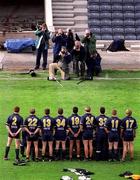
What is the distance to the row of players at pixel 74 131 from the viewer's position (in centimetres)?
2244

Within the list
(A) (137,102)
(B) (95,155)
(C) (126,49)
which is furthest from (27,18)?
(B) (95,155)

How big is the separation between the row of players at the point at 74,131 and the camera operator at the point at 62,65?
28.6 ft

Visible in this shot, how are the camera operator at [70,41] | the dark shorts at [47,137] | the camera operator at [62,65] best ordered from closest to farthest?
the dark shorts at [47,137], the camera operator at [62,65], the camera operator at [70,41]

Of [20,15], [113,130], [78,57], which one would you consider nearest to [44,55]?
[78,57]

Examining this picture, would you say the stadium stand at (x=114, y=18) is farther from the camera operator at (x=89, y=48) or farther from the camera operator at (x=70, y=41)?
the camera operator at (x=89, y=48)

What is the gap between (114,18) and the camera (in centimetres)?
4066

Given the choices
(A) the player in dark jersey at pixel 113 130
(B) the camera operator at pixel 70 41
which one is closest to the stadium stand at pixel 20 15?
(B) the camera operator at pixel 70 41

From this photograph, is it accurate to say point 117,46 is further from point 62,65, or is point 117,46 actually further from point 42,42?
point 62,65

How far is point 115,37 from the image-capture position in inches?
1545

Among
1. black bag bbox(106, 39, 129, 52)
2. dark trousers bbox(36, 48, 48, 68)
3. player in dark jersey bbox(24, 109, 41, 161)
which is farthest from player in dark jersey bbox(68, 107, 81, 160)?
black bag bbox(106, 39, 129, 52)

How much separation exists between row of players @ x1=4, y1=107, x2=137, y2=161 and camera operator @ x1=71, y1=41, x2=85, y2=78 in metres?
8.92

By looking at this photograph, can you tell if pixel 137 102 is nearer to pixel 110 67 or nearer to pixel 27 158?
pixel 110 67

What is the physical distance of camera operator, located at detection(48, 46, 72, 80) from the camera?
1230 inches

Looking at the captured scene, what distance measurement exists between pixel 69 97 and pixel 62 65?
238 cm
